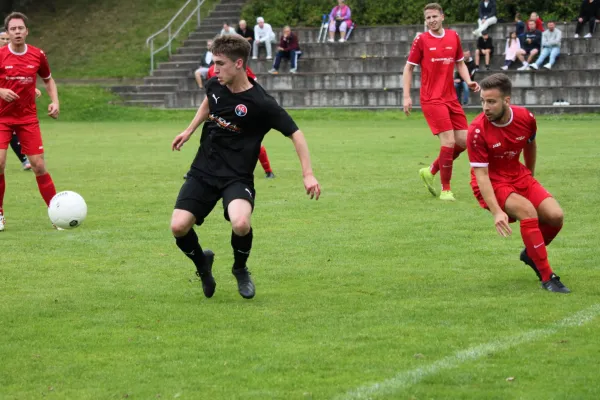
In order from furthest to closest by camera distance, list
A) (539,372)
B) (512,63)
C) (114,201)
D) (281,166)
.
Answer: (512,63) → (281,166) → (114,201) → (539,372)

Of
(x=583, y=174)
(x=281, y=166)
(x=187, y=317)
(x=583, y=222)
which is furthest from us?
(x=281, y=166)

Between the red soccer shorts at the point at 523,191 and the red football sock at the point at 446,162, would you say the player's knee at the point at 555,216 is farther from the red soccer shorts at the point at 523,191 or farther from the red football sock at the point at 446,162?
the red football sock at the point at 446,162

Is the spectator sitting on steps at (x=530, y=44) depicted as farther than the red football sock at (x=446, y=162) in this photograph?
Yes

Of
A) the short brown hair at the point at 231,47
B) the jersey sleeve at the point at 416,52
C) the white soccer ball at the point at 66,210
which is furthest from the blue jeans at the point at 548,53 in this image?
the short brown hair at the point at 231,47

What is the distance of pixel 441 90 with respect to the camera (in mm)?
12555

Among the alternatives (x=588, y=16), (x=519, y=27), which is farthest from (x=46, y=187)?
(x=588, y=16)

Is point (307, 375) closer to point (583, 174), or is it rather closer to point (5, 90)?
point (5, 90)

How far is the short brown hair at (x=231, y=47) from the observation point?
703 centimetres

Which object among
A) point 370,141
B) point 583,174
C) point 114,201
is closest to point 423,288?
point 114,201

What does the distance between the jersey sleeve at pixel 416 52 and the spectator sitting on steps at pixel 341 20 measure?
21.1 m

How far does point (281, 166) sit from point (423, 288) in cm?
991

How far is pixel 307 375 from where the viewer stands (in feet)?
17.3

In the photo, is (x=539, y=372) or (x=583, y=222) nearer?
(x=539, y=372)

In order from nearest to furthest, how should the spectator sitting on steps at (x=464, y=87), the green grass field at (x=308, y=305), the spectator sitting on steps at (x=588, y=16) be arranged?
1. the green grass field at (x=308, y=305)
2. the spectator sitting on steps at (x=464, y=87)
3. the spectator sitting on steps at (x=588, y=16)
